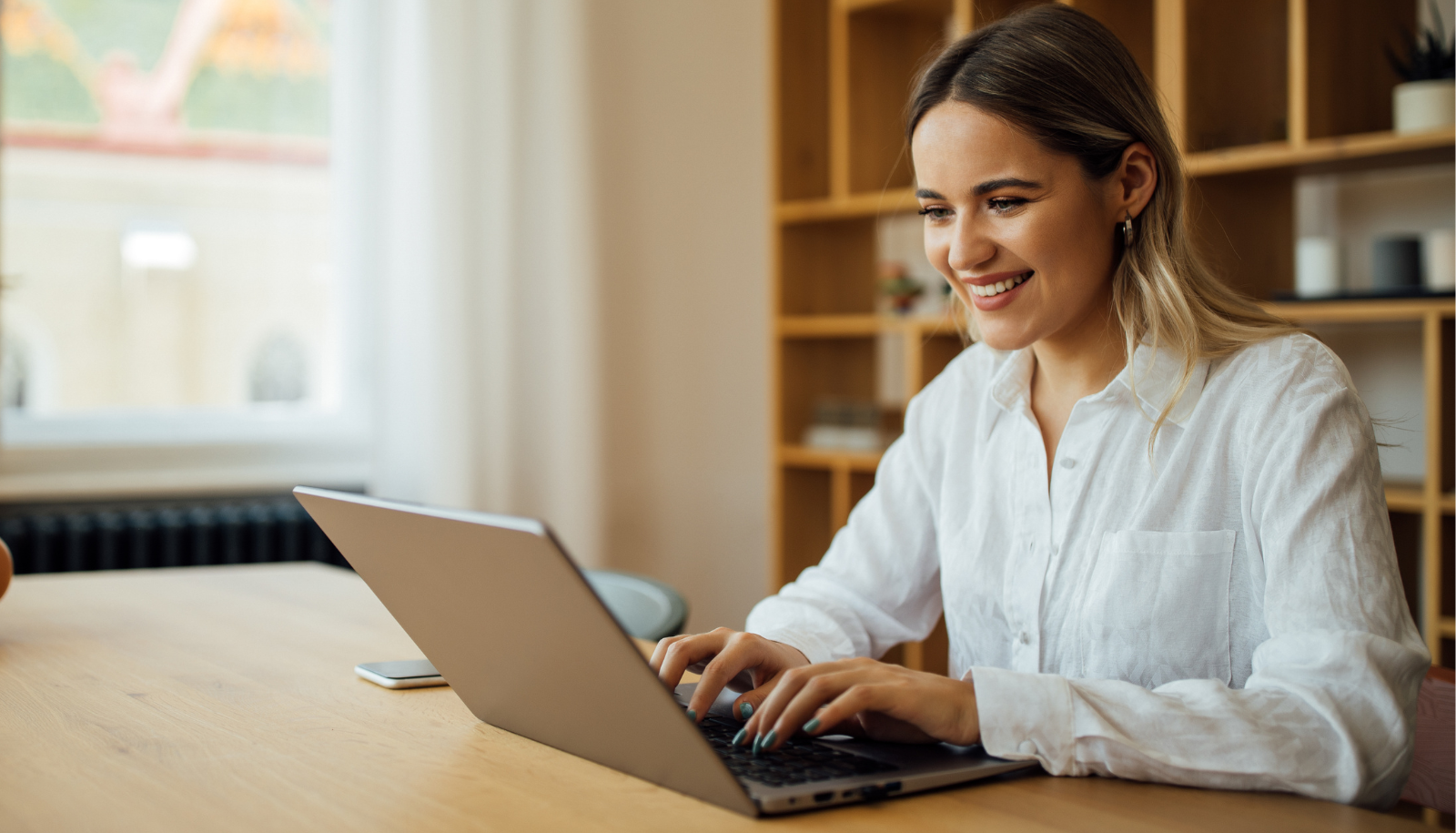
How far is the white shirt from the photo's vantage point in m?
0.85

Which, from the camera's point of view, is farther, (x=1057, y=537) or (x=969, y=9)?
(x=969, y=9)

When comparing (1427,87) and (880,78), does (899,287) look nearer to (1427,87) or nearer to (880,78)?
(880,78)

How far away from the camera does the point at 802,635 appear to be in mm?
1210

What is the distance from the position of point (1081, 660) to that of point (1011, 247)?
1.32ft

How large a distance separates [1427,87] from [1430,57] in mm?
64

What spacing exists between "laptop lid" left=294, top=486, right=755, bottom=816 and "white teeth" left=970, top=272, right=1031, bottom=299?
2.06 feet

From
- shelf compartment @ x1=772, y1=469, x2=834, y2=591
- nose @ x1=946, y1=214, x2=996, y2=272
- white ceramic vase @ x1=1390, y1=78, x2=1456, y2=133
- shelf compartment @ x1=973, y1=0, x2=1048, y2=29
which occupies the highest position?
shelf compartment @ x1=973, y1=0, x2=1048, y2=29

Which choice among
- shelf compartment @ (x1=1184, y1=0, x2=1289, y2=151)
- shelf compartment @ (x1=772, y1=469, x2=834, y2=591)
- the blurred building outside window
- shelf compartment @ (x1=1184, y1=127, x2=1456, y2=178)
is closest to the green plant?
shelf compartment @ (x1=1184, y1=127, x2=1456, y2=178)

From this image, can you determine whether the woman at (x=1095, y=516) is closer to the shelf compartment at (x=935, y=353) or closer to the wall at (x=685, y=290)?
the shelf compartment at (x=935, y=353)

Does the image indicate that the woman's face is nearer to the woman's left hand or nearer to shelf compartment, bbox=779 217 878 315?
the woman's left hand

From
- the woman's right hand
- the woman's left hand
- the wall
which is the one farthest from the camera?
the wall

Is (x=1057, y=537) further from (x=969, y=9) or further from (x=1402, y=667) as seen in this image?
(x=969, y=9)

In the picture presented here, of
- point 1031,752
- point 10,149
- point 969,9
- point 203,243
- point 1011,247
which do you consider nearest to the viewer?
point 1031,752

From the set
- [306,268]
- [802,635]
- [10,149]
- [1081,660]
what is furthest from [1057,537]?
[10,149]
